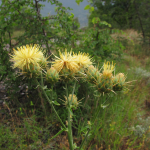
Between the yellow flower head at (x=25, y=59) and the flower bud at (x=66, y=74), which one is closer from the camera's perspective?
the yellow flower head at (x=25, y=59)

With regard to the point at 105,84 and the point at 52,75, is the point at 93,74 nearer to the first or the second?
the point at 105,84

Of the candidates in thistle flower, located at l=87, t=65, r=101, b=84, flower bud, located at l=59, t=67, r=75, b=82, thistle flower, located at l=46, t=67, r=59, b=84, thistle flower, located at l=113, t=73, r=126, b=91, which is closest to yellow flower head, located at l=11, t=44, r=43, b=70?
thistle flower, located at l=46, t=67, r=59, b=84

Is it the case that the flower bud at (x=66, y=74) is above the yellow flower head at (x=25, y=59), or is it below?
below

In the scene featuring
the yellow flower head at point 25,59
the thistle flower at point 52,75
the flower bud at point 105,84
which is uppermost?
the yellow flower head at point 25,59

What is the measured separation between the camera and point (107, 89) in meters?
1.59

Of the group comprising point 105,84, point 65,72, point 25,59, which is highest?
point 25,59

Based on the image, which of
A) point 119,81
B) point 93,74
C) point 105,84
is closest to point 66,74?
point 93,74

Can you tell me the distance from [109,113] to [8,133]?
8.26 feet

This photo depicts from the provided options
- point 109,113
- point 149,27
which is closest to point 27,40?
Answer: point 109,113

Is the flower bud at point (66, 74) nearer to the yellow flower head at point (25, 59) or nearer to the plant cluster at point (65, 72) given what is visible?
the plant cluster at point (65, 72)

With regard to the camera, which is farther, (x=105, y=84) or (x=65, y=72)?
(x=65, y=72)

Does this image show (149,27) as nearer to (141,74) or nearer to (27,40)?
(141,74)

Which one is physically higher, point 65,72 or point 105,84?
point 65,72

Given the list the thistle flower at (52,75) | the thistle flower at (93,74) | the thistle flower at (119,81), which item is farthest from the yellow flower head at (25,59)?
the thistle flower at (119,81)
